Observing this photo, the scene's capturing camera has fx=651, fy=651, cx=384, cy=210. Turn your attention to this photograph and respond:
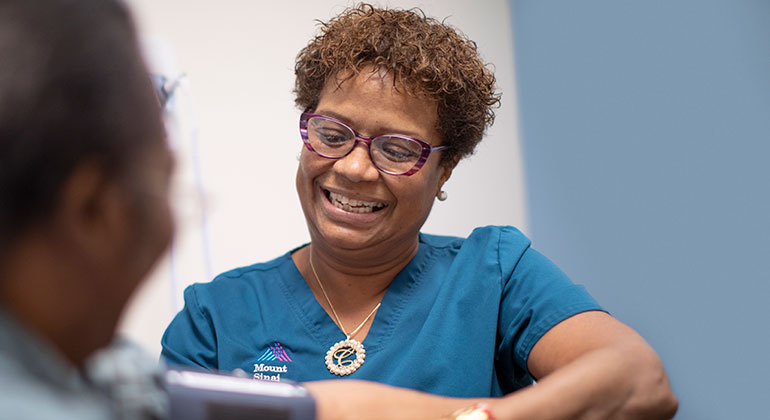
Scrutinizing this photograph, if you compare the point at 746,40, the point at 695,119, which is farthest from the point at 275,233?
the point at 746,40

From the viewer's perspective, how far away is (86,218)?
51cm

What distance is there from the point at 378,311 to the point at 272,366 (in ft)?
0.87

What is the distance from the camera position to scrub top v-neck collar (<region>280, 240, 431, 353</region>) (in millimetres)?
1445

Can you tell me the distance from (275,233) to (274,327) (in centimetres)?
112

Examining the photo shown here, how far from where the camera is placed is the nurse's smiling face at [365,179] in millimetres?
1441

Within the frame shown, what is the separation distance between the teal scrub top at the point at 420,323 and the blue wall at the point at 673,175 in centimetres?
71

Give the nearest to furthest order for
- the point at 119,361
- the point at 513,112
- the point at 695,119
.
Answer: the point at 119,361, the point at 695,119, the point at 513,112

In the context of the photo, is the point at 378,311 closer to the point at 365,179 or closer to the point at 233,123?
the point at 365,179

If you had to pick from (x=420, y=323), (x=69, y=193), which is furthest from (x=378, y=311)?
(x=69, y=193)

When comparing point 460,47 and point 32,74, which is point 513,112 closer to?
point 460,47

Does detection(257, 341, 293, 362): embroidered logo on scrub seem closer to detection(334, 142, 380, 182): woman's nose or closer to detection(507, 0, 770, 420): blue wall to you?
detection(334, 142, 380, 182): woman's nose

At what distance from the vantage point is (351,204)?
1.47 metres

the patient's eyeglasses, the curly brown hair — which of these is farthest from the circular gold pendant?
the patient's eyeglasses

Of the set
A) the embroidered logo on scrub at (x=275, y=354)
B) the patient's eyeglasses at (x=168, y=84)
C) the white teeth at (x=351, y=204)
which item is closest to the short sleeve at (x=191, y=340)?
the embroidered logo on scrub at (x=275, y=354)
